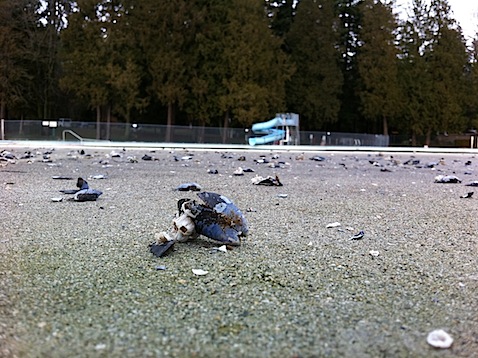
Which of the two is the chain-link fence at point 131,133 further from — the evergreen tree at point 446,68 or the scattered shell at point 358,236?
the scattered shell at point 358,236

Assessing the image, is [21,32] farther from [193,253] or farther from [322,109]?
[193,253]

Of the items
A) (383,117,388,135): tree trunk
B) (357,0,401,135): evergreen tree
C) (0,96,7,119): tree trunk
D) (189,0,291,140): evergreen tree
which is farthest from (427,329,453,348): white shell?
(383,117,388,135): tree trunk

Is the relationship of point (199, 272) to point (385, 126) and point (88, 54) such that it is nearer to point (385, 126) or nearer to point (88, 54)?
point (88, 54)

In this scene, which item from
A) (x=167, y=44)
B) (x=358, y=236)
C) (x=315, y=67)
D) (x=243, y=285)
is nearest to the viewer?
(x=243, y=285)

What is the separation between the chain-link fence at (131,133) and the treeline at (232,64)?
2226 mm

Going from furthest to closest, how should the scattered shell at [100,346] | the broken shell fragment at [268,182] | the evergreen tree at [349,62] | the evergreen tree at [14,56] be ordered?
1. the evergreen tree at [349,62]
2. the evergreen tree at [14,56]
3. the broken shell fragment at [268,182]
4. the scattered shell at [100,346]

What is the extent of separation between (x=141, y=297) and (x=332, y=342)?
64 cm

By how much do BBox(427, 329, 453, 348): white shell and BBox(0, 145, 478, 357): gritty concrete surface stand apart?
2cm

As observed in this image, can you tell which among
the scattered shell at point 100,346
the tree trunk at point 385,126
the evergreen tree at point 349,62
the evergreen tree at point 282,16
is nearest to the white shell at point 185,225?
the scattered shell at point 100,346

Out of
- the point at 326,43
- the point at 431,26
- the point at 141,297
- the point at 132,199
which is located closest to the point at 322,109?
the point at 326,43

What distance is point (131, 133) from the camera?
2164cm

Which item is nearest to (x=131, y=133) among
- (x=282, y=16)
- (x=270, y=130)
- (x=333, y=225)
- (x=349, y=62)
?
(x=270, y=130)

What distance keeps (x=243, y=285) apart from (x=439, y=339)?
68 centimetres

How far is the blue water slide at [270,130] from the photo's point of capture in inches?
854
